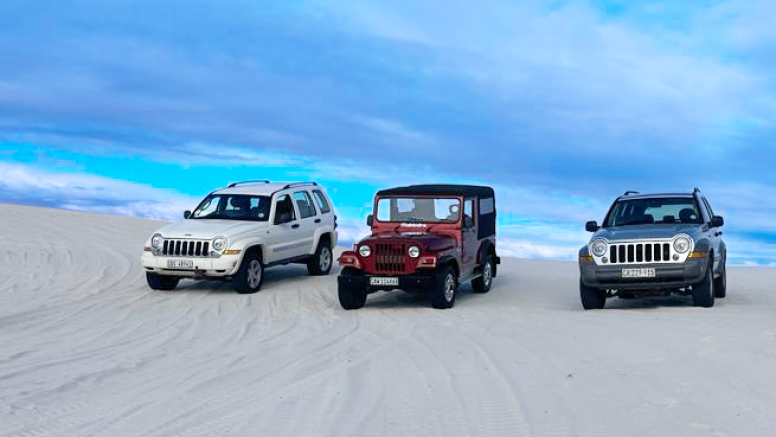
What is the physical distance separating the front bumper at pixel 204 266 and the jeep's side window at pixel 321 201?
146 inches

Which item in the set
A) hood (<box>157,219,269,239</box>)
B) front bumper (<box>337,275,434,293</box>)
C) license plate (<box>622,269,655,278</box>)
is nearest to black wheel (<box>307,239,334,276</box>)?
hood (<box>157,219,269,239</box>)

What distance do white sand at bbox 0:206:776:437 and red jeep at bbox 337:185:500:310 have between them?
489 millimetres

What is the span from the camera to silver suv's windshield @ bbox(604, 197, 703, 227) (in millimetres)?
14344

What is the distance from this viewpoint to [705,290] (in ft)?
43.8

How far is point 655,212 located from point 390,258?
4.40 meters

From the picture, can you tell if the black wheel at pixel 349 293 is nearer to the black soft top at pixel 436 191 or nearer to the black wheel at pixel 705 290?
the black soft top at pixel 436 191

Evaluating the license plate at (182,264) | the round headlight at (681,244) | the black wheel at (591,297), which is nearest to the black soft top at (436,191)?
the black wheel at (591,297)

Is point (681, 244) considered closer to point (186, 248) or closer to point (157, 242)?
point (186, 248)

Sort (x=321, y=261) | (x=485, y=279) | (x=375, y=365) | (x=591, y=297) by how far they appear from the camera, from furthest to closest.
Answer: (x=321, y=261) → (x=485, y=279) → (x=591, y=297) → (x=375, y=365)

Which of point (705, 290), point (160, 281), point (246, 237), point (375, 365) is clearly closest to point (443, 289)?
point (705, 290)

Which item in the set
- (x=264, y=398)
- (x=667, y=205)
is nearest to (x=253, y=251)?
(x=667, y=205)

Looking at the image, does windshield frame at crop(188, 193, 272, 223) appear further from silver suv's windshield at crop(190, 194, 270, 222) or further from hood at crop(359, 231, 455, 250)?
hood at crop(359, 231, 455, 250)

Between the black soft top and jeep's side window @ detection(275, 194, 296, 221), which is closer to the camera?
the black soft top

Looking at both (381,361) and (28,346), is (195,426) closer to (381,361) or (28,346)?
(381,361)
